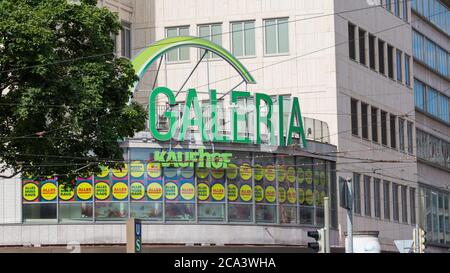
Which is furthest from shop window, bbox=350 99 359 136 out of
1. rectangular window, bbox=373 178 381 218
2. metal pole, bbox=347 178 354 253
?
metal pole, bbox=347 178 354 253

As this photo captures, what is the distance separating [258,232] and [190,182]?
15.2 feet

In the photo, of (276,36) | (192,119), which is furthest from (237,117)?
(276,36)

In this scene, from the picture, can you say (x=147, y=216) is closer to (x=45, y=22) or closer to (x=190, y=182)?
(x=190, y=182)

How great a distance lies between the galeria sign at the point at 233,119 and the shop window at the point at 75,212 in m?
4.61

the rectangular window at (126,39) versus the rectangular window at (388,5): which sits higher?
the rectangular window at (388,5)

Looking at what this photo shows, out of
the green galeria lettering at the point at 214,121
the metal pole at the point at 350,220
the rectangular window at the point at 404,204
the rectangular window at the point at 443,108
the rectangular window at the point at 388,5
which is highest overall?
the rectangular window at the point at 388,5

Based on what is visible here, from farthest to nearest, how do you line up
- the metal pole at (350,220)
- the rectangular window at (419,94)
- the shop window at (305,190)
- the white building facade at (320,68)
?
1. the rectangular window at (419,94)
2. the white building facade at (320,68)
3. the shop window at (305,190)
4. the metal pole at (350,220)

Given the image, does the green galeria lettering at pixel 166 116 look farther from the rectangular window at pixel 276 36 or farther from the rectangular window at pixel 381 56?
the rectangular window at pixel 381 56

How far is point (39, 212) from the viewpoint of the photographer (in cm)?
4928

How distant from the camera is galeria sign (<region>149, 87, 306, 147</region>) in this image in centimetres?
4934

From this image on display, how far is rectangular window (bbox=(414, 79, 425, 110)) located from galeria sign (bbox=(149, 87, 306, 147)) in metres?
21.4

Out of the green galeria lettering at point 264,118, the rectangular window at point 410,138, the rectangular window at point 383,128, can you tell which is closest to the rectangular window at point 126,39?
the green galeria lettering at point 264,118

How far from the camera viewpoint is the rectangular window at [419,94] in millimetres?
73312
